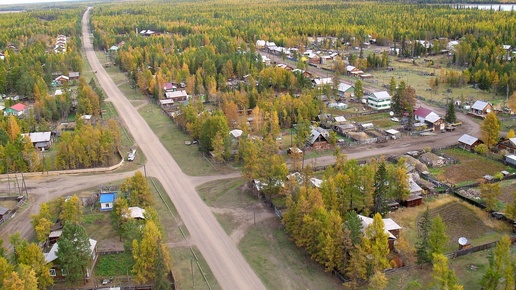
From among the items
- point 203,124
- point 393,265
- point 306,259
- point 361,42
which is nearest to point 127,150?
point 203,124

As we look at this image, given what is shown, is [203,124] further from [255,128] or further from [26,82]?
[26,82]

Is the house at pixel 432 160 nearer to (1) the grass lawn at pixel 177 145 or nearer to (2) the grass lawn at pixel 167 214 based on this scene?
(1) the grass lawn at pixel 177 145

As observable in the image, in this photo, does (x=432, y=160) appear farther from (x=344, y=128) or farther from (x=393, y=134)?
(x=344, y=128)

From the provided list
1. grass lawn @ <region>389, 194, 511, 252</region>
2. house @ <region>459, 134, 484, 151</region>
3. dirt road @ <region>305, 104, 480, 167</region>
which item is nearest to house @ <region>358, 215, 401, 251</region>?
grass lawn @ <region>389, 194, 511, 252</region>

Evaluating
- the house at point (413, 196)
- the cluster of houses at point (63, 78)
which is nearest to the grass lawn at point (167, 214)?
the house at point (413, 196)

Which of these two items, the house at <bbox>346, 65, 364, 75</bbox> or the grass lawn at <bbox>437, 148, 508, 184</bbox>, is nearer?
the grass lawn at <bbox>437, 148, 508, 184</bbox>

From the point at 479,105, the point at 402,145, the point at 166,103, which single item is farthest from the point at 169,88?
the point at 479,105

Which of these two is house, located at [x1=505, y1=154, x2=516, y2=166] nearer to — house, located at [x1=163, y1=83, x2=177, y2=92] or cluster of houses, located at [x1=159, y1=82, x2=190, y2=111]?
cluster of houses, located at [x1=159, y1=82, x2=190, y2=111]
